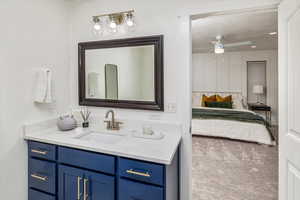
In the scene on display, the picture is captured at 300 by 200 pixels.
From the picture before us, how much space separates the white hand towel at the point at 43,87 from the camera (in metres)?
1.73

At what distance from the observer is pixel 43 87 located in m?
1.73

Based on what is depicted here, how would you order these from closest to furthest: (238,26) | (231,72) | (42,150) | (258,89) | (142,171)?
(142,171), (42,150), (238,26), (258,89), (231,72)

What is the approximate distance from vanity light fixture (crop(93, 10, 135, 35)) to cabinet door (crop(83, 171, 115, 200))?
4.82 feet

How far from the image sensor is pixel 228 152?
3.32 m

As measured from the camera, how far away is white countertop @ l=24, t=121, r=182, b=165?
3.99 feet

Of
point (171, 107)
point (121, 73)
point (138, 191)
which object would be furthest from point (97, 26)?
point (138, 191)

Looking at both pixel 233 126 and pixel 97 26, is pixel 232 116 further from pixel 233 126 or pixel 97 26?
pixel 97 26

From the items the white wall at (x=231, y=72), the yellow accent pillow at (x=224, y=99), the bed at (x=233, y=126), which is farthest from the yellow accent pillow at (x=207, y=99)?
the bed at (x=233, y=126)

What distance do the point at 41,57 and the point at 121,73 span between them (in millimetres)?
856

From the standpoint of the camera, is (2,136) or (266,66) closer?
(2,136)

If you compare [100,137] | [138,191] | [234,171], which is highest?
[100,137]

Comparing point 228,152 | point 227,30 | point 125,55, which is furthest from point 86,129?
point 227,30

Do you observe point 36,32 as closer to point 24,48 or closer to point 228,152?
point 24,48

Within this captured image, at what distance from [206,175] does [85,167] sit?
178 cm
